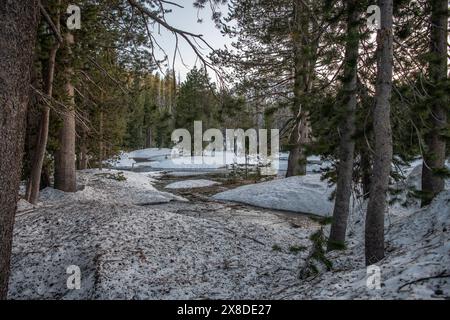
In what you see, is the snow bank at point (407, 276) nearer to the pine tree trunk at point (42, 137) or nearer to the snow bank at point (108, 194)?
the pine tree trunk at point (42, 137)

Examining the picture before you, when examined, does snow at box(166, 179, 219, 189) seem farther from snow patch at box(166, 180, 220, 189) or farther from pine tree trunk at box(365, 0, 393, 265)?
pine tree trunk at box(365, 0, 393, 265)

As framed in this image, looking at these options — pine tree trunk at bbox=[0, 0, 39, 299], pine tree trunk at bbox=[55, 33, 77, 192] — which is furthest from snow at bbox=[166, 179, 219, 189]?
pine tree trunk at bbox=[0, 0, 39, 299]

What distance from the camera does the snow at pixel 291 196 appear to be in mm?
12383

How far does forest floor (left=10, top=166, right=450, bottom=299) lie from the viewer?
3814 mm

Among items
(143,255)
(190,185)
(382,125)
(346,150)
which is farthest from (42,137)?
(190,185)

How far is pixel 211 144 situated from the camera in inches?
2067

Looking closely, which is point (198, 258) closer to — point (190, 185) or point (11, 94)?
point (11, 94)

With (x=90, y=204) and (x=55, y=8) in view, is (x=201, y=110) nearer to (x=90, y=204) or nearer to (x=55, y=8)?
(x=90, y=204)

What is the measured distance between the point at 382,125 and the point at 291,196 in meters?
8.68

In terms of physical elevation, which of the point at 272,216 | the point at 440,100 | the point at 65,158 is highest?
the point at 440,100

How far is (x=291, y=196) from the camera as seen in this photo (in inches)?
517

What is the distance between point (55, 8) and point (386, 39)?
24.8 ft
